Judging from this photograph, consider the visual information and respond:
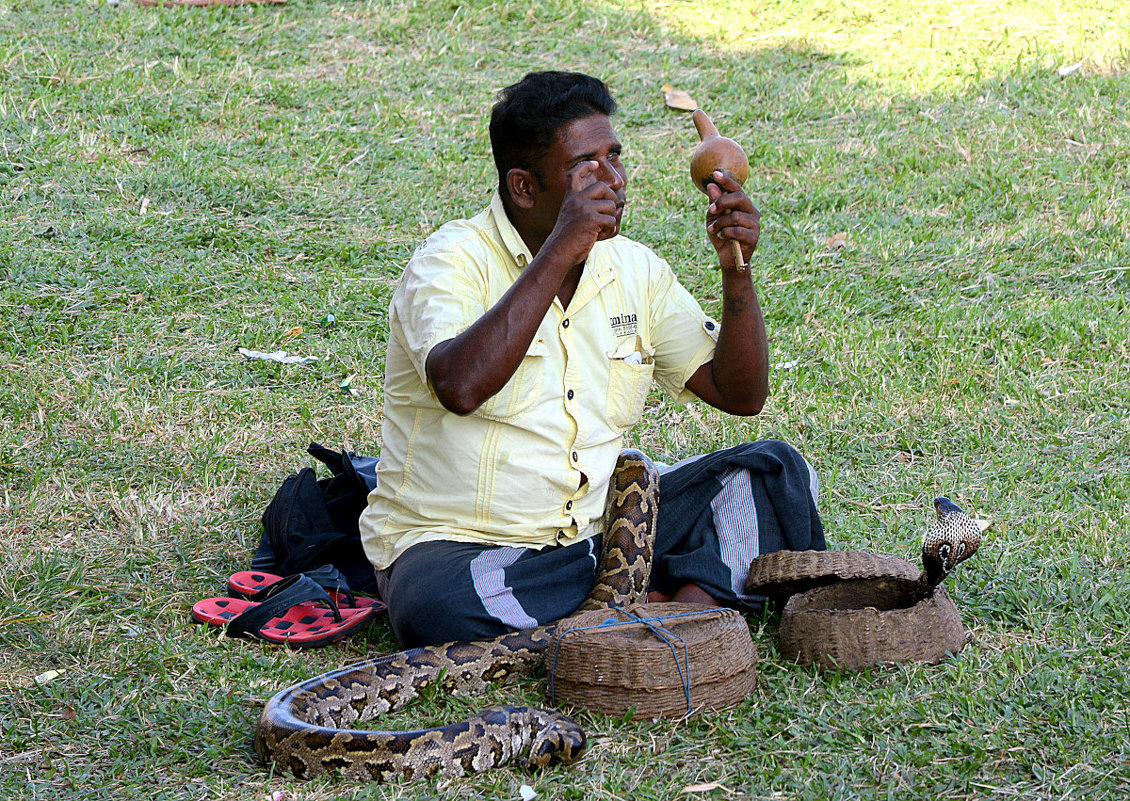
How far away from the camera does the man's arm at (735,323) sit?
366cm

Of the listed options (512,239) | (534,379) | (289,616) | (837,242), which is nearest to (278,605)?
(289,616)

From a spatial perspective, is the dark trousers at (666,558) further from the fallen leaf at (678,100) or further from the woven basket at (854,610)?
the fallen leaf at (678,100)

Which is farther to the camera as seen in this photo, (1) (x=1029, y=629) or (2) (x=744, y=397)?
(2) (x=744, y=397)

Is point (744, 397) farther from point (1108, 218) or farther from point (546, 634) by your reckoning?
point (1108, 218)

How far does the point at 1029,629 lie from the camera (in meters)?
3.83

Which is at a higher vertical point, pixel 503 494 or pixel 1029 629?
pixel 503 494

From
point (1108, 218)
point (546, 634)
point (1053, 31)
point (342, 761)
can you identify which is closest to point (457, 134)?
point (1108, 218)

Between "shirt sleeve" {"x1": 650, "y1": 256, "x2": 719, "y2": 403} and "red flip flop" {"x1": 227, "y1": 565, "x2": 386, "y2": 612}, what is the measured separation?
4.23 ft

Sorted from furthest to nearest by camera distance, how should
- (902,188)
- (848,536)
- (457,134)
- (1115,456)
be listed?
1. (457,134)
2. (902,188)
3. (1115,456)
4. (848,536)

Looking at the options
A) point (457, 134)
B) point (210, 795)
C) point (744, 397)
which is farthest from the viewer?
point (457, 134)

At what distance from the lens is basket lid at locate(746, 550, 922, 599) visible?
3.70 meters

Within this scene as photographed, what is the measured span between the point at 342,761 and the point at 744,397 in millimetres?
1815

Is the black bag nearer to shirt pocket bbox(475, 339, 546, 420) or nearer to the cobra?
shirt pocket bbox(475, 339, 546, 420)

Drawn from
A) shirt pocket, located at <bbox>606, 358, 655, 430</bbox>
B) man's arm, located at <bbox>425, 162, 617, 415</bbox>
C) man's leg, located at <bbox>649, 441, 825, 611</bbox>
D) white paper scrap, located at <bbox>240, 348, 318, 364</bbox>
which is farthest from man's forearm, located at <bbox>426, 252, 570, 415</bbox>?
white paper scrap, located at <bbox>240, 348, 318, 364</bbox>
